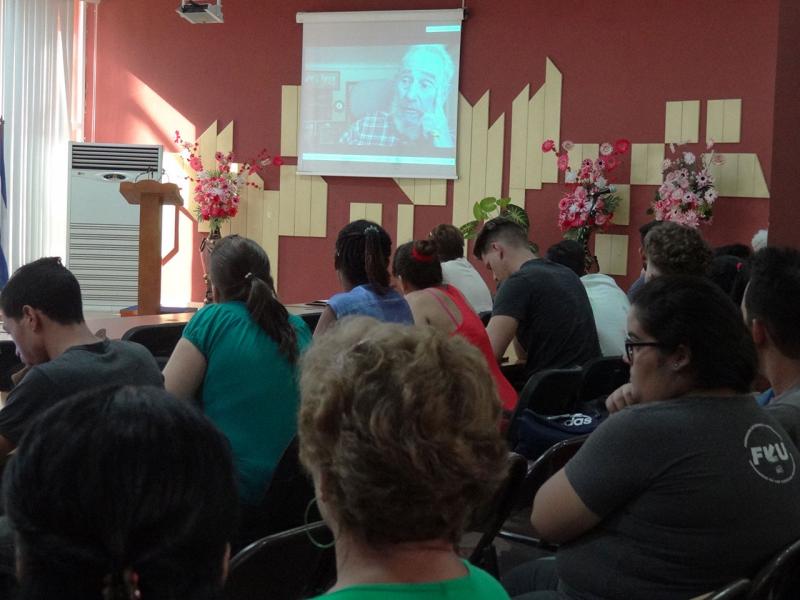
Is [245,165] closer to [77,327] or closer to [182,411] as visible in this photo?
[77,327]

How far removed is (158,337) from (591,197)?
4118 millimetres

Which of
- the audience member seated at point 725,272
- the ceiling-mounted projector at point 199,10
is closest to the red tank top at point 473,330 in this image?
the audience member seated at point 725,272

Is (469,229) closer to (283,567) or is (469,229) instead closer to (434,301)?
(434,301)

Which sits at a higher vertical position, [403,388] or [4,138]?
[4,138]

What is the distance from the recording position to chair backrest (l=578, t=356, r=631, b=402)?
3.72 m

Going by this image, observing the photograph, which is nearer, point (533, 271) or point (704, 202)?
point (533, 271)

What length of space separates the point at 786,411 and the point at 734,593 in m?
0.70

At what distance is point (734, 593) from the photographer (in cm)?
151

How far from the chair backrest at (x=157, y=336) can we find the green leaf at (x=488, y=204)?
386 cm

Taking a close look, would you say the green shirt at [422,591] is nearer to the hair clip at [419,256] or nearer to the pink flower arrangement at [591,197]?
the hair clip at [419,256]

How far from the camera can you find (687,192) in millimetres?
7062

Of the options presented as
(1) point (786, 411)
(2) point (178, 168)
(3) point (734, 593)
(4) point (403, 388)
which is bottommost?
(3) point (734, 593)

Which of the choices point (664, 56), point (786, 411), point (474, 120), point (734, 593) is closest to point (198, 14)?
point (474, 120)

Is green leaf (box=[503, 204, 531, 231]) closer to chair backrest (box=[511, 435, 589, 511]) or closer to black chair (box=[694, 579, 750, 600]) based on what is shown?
chair backrest (box=[511, 435, 589, 511])
